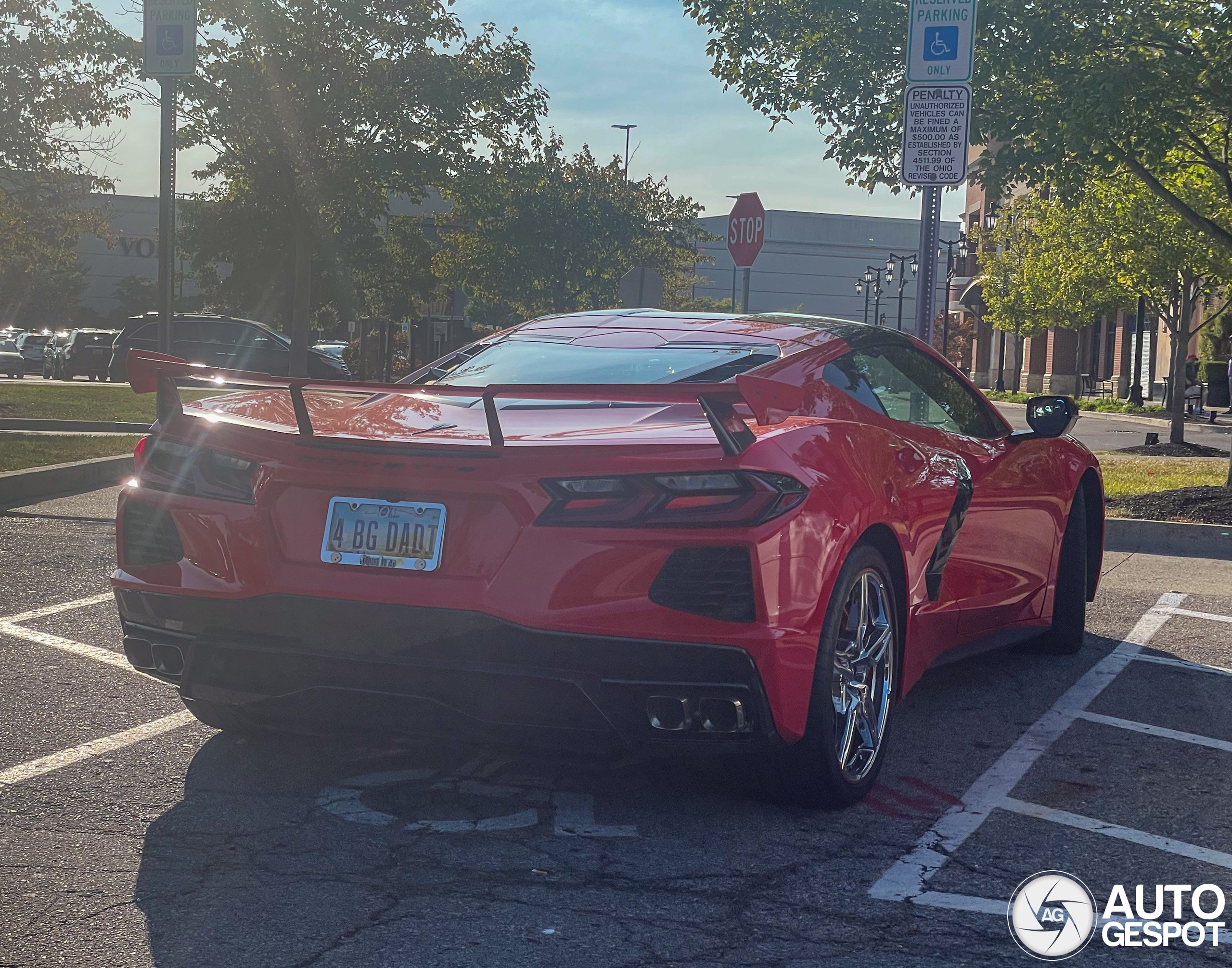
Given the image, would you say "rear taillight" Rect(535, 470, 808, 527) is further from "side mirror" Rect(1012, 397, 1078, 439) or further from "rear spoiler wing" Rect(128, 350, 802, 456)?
"side mirror" Rect(1012, 397, 1078, 439)

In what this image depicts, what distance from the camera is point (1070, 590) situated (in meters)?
6.32

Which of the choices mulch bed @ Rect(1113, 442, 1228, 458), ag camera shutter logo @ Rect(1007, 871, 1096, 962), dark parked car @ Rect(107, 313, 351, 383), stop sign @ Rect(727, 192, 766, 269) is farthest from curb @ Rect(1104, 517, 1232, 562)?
dark parked car @ Rect(107, 313, 351, 383)

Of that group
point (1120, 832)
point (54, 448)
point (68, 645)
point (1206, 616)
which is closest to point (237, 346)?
point (54, 448)

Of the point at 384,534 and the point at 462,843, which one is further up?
the point at 384,534

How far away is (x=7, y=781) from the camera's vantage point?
4.10 metres

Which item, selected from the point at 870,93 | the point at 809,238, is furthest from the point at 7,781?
the point at 809,238

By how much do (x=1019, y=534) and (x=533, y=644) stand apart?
2756mm

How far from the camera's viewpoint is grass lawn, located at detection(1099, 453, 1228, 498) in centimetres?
1402

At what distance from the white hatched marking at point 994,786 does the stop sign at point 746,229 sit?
7.76 metres

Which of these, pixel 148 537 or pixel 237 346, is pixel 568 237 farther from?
pixel 148 537

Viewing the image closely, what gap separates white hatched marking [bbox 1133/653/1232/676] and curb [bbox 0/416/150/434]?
14.1 m

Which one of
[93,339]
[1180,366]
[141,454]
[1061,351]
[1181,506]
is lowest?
[1181,506]

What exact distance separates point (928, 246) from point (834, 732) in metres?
6.52

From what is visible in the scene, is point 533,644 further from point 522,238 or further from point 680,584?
point 522,238
